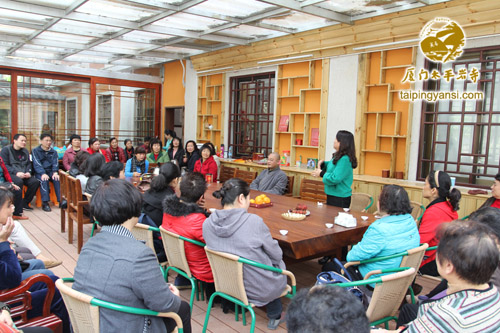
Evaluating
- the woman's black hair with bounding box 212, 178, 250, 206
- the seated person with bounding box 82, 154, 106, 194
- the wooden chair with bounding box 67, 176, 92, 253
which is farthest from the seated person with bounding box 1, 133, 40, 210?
the woman's black hair with bounding box 212, 178, 250, 206

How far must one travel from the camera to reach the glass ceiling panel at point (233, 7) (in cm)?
531

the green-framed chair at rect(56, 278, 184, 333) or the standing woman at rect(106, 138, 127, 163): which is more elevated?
the standing woman at rect(106, 138, 127, 163)

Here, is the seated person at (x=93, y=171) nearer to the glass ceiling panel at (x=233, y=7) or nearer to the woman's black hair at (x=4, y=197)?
the woman's black hair at (x=4, y=197)

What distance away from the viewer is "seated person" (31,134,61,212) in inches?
271

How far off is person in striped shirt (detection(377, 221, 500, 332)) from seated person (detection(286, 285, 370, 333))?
595 mm

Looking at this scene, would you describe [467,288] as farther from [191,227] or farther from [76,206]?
[76,206]

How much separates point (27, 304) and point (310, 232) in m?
1.93

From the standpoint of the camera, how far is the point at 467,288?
1481 millimetres

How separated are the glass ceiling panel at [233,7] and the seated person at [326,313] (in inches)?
193

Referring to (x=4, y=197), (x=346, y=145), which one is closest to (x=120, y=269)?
(x=4, y=197)

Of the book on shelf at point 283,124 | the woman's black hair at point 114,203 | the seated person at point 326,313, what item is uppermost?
the book on shelf at point 283,124

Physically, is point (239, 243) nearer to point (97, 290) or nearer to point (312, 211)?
point (97, 290)

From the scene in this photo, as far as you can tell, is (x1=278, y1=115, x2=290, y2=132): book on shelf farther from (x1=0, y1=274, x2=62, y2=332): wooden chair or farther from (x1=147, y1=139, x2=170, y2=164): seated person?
(x1=0, y1=274, x2=62, y2=332): wooden chair

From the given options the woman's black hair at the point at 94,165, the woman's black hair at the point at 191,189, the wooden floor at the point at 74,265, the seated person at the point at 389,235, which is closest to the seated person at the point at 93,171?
the woman's black hair at the point at 94,165
